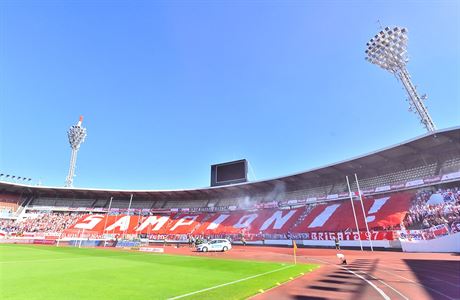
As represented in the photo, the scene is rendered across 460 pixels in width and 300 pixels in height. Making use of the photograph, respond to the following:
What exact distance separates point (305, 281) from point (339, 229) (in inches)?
1060

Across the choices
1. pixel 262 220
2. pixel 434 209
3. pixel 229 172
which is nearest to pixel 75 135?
pixel 229 172

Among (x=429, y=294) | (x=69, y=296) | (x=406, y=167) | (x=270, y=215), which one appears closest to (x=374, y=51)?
(x=406, y=167)

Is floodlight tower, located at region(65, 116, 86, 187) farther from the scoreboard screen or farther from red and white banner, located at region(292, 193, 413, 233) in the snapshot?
red and white banner, located at region(292, 193, 413, 233)

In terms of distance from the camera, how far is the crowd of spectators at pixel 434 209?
1078 inches

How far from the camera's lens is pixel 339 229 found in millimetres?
35781

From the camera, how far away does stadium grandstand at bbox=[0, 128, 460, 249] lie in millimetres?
32031

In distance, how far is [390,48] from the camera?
42.8 meters

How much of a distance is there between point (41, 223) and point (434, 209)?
242ft

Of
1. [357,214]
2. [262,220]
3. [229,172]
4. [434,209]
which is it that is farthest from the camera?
[229,172]

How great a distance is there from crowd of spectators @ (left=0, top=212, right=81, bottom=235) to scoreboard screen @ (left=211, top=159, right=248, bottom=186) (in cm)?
3569

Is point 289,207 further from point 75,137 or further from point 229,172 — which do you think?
point 75,137

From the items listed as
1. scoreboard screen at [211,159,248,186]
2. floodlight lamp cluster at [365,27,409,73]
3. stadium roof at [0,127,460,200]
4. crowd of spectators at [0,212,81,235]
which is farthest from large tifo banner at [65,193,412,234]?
floodlight lamp cluster at [365,27,409,73]

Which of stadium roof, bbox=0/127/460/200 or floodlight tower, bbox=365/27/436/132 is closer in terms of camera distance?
stadium roof, bbox=0/127/460/200

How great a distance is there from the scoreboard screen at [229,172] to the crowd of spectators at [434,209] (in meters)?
31.9
